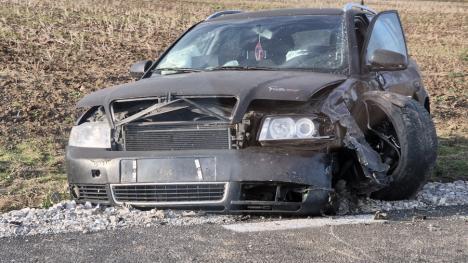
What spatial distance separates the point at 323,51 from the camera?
589cm

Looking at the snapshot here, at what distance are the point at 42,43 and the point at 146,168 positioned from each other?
1240 centimetres

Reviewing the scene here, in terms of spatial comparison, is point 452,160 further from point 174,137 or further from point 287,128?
point 174,137

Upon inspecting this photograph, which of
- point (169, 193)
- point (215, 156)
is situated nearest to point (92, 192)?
point (169, 193)

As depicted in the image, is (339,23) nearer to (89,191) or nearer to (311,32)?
(311,32)

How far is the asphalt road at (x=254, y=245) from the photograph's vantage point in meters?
3.88

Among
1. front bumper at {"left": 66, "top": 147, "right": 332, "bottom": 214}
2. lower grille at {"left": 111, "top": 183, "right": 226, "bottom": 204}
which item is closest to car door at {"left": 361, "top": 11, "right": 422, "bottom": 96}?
front bumper at {"left": 66, "top": 147, "right": 332, "bottom": 214}

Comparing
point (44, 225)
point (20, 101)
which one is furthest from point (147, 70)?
point (20, 101)

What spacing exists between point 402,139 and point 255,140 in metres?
1.22

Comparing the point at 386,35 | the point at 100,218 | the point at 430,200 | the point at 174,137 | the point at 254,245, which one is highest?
the point at 386,35

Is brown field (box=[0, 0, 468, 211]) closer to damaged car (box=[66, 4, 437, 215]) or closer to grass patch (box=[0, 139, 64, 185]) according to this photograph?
grass patch (box=[0, 139, 64, 185])

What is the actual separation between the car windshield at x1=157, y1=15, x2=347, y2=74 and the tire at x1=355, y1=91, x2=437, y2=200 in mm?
462

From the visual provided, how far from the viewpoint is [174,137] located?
4.84 m

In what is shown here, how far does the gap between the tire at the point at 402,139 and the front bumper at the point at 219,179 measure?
0.86 m

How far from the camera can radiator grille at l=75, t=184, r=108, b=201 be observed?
5.02 metres
